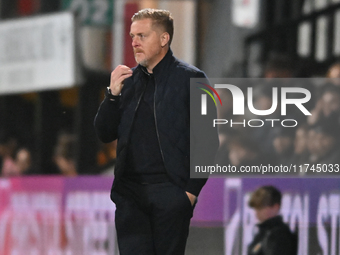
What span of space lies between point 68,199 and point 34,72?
4.19 feet

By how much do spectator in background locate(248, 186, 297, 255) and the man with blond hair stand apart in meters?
1.63

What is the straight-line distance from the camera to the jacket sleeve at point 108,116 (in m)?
2.97

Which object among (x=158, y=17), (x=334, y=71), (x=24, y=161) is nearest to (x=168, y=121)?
(x=158, y=17)

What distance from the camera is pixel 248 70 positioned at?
4871 mm

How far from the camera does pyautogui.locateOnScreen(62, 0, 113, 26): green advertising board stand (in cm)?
529

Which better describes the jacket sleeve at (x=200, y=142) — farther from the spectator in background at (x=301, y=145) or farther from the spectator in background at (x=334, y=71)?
the spectator in background at (x=334, y=71)

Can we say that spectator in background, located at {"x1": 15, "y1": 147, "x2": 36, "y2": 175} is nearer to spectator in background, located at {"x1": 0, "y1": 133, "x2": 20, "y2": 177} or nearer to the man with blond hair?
spectator in background, located at {"x1": 0, "y1": 133, "x2": 20, "y2": 177}

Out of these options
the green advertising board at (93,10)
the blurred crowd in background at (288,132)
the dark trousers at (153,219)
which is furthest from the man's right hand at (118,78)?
the green advertising board at (93,10)

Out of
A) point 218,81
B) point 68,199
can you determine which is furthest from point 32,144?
point 218,81

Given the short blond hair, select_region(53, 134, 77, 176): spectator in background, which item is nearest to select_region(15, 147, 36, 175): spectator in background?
select_region(53, 134, 77, 176): spectator in background

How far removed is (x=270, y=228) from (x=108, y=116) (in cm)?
205

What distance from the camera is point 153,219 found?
2957mm

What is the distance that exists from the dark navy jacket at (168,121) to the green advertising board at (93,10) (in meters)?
2.37

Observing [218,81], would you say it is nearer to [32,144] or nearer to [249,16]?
[249,16]
